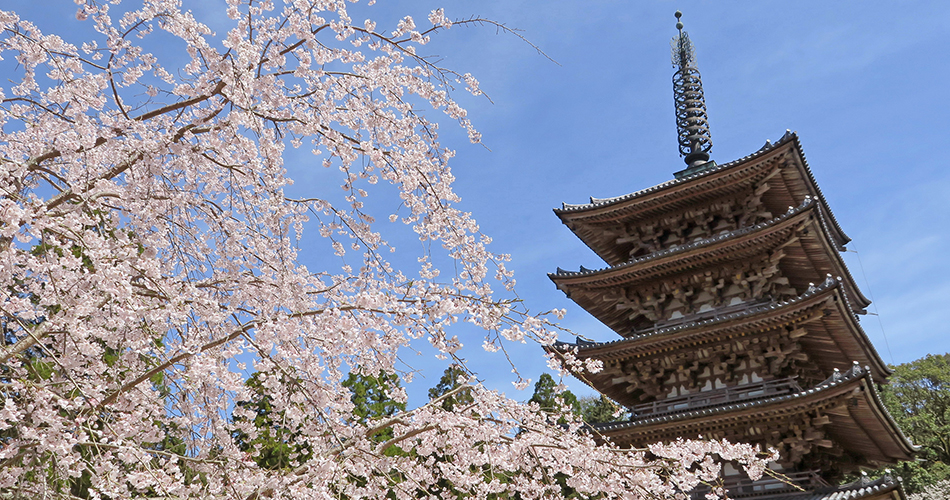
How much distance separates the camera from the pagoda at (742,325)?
372 inches

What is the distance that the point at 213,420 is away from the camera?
5.14 metres

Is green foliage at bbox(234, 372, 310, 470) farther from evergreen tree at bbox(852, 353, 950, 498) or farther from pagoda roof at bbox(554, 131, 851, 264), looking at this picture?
evergreen tree at bbox(852, 353, 950, 498)

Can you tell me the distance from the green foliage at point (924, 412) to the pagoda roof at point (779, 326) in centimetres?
1580

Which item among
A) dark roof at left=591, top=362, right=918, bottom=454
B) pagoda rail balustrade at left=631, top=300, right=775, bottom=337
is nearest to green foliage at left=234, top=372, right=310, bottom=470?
dark roof at left=591, top=362, right=918, bottom=454

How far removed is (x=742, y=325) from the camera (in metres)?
10.1

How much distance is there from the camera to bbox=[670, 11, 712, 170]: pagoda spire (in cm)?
1440

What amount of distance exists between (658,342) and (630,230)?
126 inches

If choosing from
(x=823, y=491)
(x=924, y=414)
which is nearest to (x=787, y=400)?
(x=823, y=491)

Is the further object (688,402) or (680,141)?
(680,141)

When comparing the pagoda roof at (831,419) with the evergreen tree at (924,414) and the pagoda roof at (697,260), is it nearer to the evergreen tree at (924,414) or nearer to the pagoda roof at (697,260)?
the pagoda roof at (697,260)

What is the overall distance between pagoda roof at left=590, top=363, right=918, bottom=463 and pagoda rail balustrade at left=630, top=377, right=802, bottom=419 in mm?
205

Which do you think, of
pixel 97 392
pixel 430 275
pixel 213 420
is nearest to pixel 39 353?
pixel 213 420

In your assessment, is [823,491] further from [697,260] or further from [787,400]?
[697,260]

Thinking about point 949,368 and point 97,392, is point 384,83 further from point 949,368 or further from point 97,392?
point 949,368
